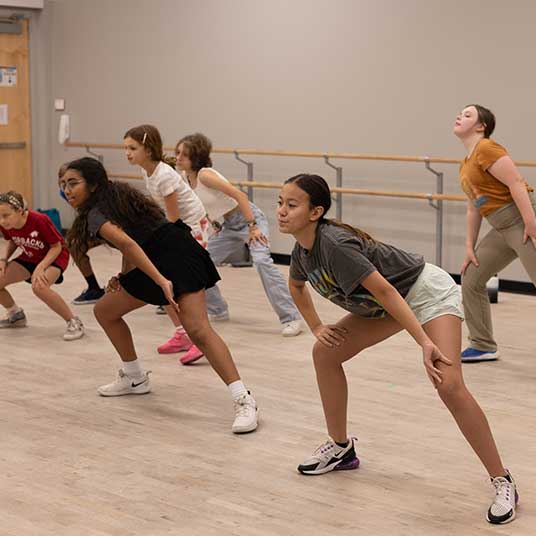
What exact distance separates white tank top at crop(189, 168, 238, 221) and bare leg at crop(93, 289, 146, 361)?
1.60 m

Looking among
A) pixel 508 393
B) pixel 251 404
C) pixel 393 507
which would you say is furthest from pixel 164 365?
pixel 393 507

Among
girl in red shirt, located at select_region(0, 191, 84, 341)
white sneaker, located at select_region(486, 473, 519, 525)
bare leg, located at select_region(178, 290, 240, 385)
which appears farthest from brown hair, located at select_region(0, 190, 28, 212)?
white sneaker, located at select_region(486, 473, 519, 525)

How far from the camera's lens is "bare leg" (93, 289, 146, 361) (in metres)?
4.51

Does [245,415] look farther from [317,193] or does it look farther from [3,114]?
[3,114]

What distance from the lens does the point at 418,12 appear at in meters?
8.12

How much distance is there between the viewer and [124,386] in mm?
4773

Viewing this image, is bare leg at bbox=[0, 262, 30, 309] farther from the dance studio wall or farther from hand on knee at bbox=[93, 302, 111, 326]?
the dance studio wall

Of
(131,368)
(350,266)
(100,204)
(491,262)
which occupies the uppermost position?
(100,204)

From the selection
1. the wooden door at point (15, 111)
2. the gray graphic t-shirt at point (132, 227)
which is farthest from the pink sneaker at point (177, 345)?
the wooden door at point (15, 111)

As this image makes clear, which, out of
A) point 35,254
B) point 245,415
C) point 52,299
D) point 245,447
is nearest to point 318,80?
point 35,254

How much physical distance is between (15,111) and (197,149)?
603 centimetres

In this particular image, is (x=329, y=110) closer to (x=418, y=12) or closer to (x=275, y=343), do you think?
(x=418, y=12)

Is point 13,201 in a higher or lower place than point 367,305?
higher

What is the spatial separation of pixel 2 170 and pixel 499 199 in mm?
7543
